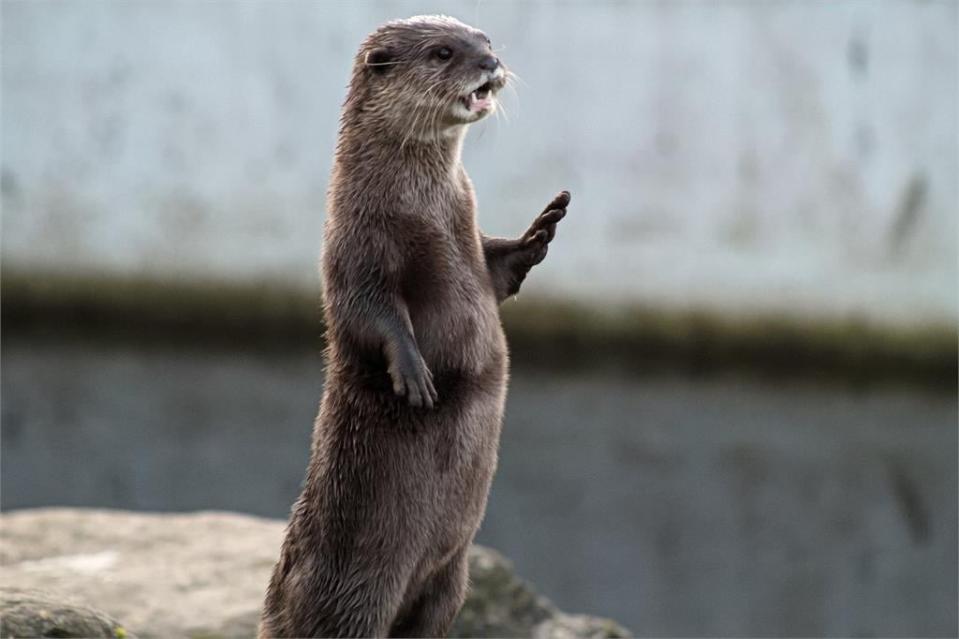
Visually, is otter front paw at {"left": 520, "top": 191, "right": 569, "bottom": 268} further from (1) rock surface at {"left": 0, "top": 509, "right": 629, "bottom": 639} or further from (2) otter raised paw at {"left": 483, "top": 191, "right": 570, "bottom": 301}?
(1) rock surface at {"left": 0, "top": 509, "right": 629, "bottom": 639}

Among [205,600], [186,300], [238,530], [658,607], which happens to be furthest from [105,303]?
[658,607]

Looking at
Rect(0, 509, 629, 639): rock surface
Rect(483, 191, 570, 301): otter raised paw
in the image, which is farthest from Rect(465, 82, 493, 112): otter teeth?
Rect(0, 509, 629, 639): rock surface

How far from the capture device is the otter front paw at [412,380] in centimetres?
242

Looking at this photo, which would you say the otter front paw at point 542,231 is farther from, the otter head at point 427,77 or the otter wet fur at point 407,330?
the otter head at point 427,77

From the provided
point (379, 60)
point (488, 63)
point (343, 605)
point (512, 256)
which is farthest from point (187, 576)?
point (488, 63)

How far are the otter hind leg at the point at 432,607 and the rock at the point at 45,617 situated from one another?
23.7 inches

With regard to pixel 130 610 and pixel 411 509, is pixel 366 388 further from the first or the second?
pixel 130 610

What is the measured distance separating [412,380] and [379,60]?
0.64 m

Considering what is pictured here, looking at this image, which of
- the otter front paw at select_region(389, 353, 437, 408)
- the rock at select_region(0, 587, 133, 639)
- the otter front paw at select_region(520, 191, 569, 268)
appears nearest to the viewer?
the otter front paw at select_region(389, 353, 437, 408)

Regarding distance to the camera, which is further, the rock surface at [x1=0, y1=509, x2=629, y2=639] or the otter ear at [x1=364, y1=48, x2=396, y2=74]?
the rock surface at [x1=0, y1=509, x2=629, y2=639]

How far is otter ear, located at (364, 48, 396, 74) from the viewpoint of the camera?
2564 millimetres

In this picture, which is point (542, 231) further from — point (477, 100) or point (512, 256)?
point (477, 100)

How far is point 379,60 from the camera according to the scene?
8.45 feet

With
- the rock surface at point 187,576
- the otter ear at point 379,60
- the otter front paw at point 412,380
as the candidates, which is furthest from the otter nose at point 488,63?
the rock surface at point 187,576
